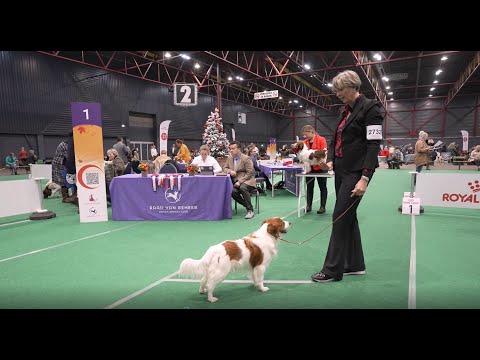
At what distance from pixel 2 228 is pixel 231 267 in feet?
15.5

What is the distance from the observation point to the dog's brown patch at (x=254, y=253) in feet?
8.39

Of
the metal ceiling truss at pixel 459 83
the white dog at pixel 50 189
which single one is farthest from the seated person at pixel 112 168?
the metal ceiling truss at pixel 459 83

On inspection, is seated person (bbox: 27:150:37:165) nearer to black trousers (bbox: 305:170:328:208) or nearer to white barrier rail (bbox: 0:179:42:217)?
white barrier rail (bbox: 0:179:42:217)

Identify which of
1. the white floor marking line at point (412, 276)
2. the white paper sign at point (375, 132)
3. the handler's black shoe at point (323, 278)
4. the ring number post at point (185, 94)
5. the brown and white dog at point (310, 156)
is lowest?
the white floor marking line at point (412, 276)

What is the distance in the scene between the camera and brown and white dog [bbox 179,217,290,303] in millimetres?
2385

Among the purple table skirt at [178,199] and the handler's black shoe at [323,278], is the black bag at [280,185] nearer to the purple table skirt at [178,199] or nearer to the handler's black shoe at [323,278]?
the purple table skirt at [178,199]

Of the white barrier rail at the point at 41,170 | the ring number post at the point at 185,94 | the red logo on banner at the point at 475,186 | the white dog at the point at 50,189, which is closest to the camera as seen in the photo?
the red logo on banner at the point at 475,186

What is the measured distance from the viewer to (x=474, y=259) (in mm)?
3340

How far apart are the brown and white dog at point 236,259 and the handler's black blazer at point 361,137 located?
2.78 ft

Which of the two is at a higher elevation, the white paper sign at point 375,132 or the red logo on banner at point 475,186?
the white paper sign at point 375,132

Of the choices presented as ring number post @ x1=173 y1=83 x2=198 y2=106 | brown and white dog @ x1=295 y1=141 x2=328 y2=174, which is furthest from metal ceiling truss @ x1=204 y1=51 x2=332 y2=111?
brown and white dog @ x1=295 y1=141 x2=328 y2=174

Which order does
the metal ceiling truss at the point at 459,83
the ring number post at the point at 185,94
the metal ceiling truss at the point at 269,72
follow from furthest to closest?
the metal ceiling truss at the point at 459,83 → the metal ceiling truss at the point at 269,72 → the ring number post at the point at 185,94
